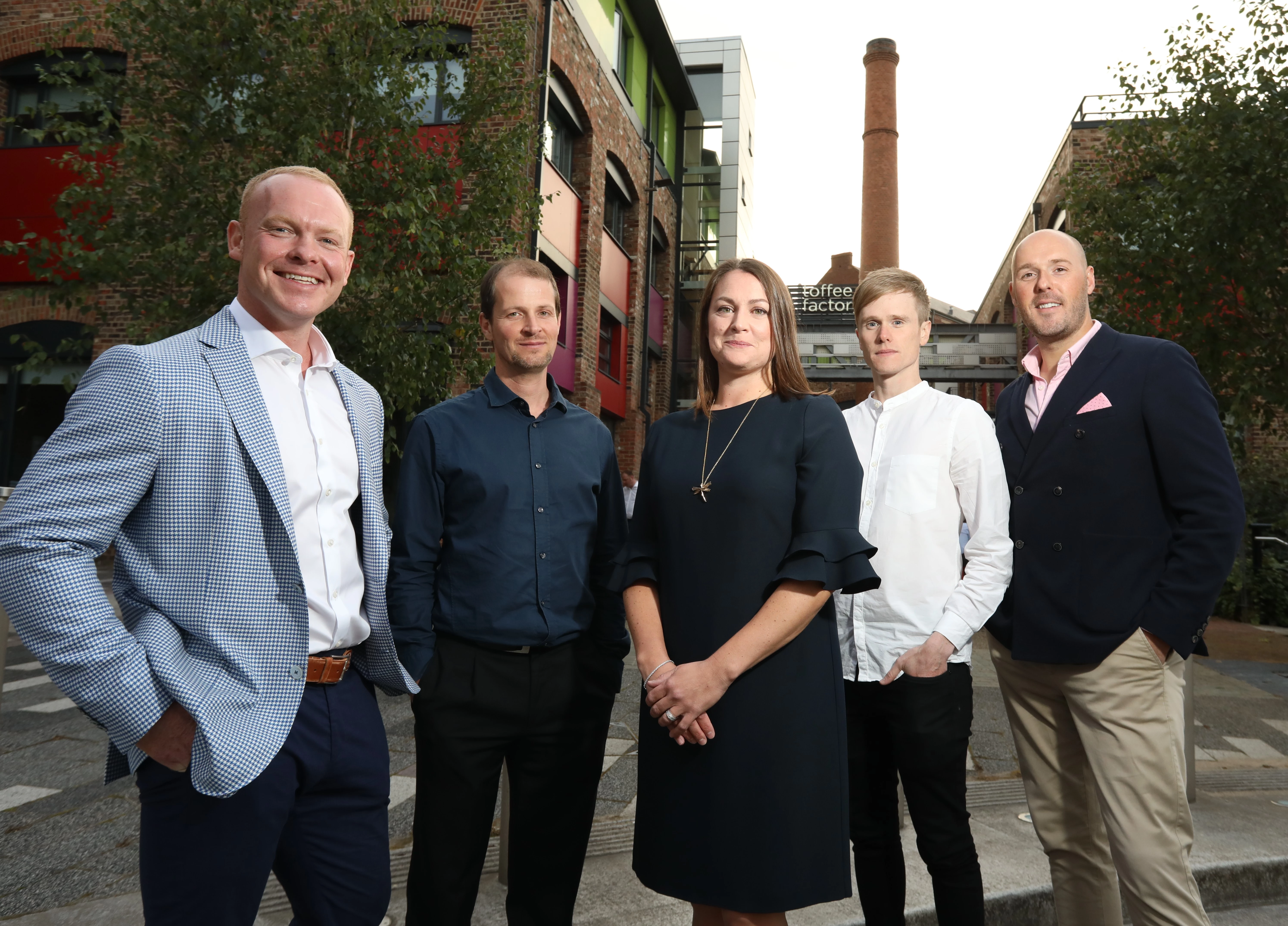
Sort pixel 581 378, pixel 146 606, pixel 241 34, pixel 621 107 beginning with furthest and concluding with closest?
→ pixel 621 107 → pixel 581 378 → pixel 241 34 → pixel 146 606

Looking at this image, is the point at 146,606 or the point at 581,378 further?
the point at 581,378

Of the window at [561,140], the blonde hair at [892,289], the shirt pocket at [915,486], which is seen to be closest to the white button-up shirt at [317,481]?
the shirt pocket at [915,486]

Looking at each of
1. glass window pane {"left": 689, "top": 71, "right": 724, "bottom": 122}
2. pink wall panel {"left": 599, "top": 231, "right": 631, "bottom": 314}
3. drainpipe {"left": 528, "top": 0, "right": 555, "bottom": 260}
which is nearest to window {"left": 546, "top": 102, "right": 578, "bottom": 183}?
drainpipe {"left": 528, "top": 0, "right": 555, "bottom": 260}

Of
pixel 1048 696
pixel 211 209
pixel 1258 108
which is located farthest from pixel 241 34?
pixel 1258 108

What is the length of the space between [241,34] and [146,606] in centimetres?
706

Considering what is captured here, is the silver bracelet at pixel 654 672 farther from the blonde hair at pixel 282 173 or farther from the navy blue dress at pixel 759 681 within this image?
the blonde hair at pixel 282 173

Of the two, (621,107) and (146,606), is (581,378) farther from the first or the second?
(146,606)

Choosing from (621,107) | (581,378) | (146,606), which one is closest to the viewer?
(146,606)

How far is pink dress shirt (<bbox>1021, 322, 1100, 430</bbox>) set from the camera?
8.85ft

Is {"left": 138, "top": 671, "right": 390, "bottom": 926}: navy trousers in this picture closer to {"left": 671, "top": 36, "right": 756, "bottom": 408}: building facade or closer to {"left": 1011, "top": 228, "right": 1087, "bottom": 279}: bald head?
{"left": 1011, "top": 228, "right": 1087, "bottom": 279}: bald head

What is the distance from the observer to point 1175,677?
249cm

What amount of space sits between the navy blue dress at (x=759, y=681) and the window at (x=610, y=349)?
15.5m

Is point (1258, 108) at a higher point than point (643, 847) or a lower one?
higher

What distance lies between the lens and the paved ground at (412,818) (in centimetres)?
301
